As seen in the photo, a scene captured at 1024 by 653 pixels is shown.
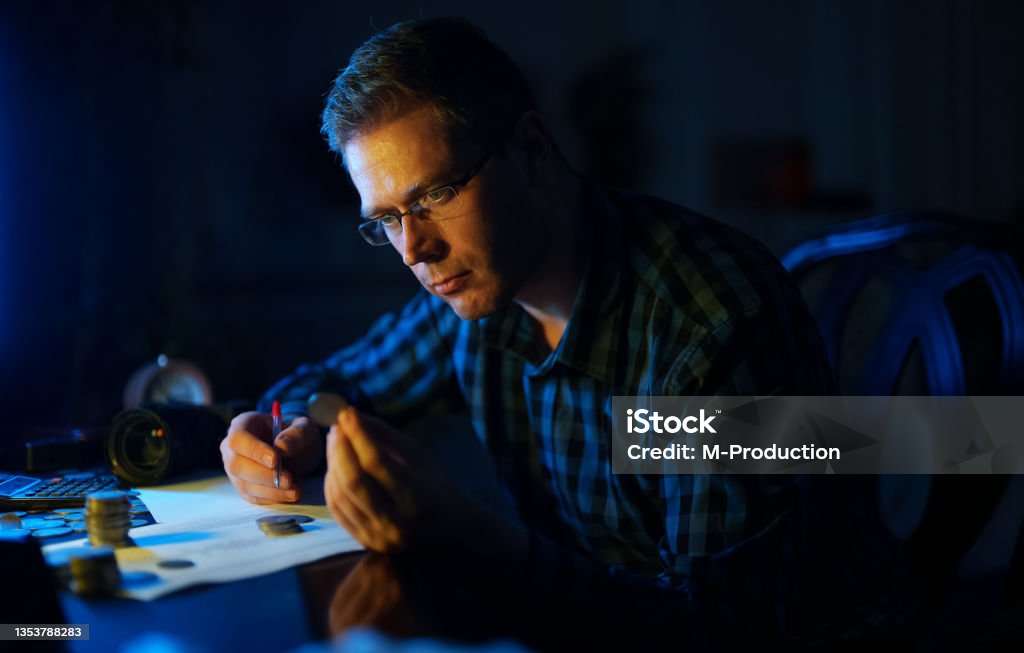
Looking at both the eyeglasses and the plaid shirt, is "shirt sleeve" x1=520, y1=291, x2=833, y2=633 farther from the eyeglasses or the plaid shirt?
the eyeglasses

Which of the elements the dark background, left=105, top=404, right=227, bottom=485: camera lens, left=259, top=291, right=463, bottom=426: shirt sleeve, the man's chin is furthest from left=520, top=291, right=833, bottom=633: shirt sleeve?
the dark background

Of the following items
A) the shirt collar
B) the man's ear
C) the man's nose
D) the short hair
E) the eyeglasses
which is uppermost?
the short hair

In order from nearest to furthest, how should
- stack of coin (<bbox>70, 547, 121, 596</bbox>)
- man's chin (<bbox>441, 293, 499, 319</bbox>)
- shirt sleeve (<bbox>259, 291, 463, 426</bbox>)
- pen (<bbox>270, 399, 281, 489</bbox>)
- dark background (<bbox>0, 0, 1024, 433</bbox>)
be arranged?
1. stack of coin (<bbox>70, 547, 121, 596</bbox>)
2. pen (<bbox>270, 399, 281, 489</bbox>)
3. man's chin (<bbox>441, 293, 499, 319</bbox>)
4. shirt sleeve (<bbox>259, 291, 463, 426</bbox>)
5. dark background (<bbox>0, 0, 1024, 433</bbox>)

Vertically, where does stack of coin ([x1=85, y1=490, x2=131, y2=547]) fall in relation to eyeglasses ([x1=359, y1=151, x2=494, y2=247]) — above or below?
below

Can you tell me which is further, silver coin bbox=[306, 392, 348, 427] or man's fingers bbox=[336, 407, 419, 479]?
silver coin bbox=[306, 392, 348, 427]

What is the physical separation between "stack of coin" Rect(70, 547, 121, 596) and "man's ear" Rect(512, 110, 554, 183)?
2.12ft

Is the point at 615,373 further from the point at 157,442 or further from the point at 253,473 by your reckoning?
the point at 157,442

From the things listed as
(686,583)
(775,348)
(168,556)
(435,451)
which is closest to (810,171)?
(435,451)

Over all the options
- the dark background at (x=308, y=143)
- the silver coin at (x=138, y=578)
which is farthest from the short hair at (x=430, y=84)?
the dark background at (x=308, y=143)

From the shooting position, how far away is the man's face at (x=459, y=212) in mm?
940

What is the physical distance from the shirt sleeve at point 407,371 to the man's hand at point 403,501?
607 mm

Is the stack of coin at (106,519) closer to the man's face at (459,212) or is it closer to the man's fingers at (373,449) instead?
the man's fingers at (373,449)

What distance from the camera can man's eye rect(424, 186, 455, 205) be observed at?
96 centimetres

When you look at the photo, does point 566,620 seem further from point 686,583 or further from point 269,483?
point 269,483
